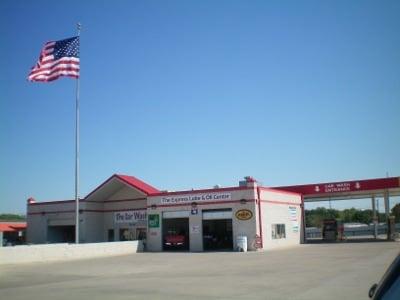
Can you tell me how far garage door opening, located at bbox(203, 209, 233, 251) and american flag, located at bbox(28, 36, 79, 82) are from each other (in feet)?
54.0

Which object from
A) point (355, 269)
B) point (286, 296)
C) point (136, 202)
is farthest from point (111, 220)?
point (286, 296)

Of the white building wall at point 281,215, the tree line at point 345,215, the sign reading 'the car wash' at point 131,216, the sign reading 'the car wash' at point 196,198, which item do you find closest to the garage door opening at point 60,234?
the sign reading 'the car wash' at point 131,216

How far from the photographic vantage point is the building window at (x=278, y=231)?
146 feet

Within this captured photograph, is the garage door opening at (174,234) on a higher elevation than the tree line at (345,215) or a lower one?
lower

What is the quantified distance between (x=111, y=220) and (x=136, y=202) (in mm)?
3955

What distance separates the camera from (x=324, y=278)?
1764 cm

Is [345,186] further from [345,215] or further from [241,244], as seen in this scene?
[345,215]

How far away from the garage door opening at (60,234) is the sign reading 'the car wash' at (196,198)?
572 inches

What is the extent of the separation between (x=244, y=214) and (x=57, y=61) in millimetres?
18820

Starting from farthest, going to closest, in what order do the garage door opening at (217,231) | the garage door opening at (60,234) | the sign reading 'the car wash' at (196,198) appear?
the garage door opening at (60,234) < the garage door opening at (217,231) < the sign reading 'the car wash' at (196,198)

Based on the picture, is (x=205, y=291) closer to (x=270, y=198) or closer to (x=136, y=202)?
(x=270, y=198)

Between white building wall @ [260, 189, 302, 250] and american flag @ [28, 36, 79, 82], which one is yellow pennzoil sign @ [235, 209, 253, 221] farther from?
american flag @ [28, 36, 79, 82]

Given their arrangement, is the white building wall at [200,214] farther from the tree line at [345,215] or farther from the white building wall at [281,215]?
the tree line at [345,215]

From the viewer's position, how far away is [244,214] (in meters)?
41.6
